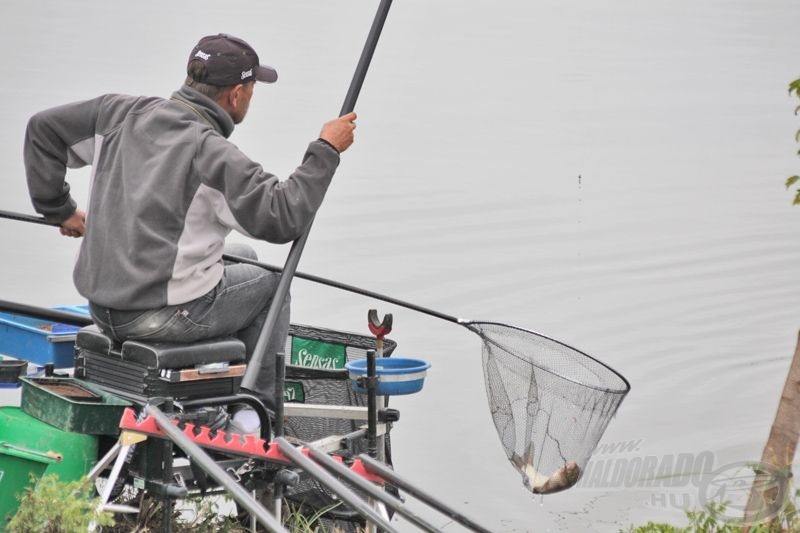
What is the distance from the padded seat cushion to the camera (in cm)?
380

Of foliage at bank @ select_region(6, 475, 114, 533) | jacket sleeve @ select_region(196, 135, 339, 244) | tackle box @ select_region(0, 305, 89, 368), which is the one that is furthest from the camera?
tackle box @ select_region(0, 305, 89, 368)

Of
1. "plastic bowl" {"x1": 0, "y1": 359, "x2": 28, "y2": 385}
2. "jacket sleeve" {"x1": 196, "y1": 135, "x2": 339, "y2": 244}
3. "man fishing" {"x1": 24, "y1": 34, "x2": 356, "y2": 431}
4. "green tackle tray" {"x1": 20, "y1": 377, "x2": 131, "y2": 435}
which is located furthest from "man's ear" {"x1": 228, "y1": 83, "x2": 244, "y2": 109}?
"plastic bowl" {"x1": 0, "y1": 359, "x2": 28, "y2": 385}

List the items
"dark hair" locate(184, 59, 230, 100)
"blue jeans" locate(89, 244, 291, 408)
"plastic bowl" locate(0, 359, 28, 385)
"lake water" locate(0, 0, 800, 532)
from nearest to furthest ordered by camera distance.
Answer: "blue jeans" locate(89, 244, 291, 408) → "dark hair" locate(184, 59, 230, 100) → "plastic bowl" locate(0, 359, 28, 385) → "lake water" locate(0, 0, 800, 532)

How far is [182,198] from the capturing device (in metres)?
3.79

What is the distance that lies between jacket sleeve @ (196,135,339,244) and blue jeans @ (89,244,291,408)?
275mm

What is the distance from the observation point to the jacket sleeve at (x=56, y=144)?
159 inches

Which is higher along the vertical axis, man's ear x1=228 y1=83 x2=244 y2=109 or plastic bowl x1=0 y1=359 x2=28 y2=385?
man's ear x1=228 y1=83 x2=244 y2=109

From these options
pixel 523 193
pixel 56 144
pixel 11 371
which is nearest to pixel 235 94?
pixel 56 144

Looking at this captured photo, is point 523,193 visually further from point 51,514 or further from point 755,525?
point 51,514

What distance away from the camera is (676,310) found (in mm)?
9031

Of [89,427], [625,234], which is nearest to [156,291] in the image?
[89,427]

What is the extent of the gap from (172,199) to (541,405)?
4.82 ft

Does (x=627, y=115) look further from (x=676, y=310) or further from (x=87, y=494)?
(x=87, y=494)

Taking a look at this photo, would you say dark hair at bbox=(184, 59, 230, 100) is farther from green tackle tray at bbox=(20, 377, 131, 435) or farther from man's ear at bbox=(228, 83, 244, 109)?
green tackle tray at bbox=(20, 377, 131, 435)
